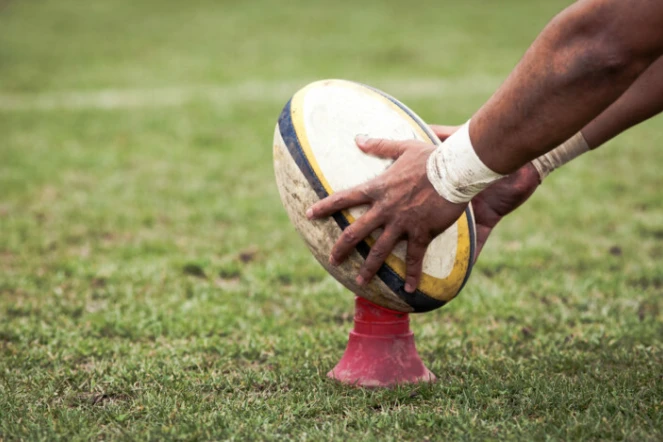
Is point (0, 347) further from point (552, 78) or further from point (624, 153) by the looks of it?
point (624, 153)

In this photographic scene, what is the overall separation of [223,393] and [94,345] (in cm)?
92

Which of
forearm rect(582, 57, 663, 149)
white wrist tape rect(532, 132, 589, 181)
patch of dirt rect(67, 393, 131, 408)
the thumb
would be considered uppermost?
forearm rect(582, 57, 663, 149)

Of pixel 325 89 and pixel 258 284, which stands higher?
pixel 325 89

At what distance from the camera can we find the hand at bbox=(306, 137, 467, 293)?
2475 millimetres

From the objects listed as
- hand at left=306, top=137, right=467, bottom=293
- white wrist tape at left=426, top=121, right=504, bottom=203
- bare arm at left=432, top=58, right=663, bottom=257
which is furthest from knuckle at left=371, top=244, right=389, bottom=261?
bare arm at left=432, top=58, right=663, bottom=257

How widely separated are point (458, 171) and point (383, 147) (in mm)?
361

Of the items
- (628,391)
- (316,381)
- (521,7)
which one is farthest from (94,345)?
(521,7)

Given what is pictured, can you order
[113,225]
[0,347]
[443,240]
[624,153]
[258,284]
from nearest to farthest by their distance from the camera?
[443,240]
[0,347]
[258,284]
[113,225]
[624,153]

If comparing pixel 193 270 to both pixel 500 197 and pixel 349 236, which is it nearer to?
pixel 500 197

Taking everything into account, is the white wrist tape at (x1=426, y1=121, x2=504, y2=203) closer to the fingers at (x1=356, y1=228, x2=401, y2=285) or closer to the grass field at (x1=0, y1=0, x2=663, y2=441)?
the fingers at (x1=356, y1=228, x2=401, y2=285)

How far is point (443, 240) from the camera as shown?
2746 millimetres

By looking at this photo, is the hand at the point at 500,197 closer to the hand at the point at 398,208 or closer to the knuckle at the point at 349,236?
the hand at the point at 398,208

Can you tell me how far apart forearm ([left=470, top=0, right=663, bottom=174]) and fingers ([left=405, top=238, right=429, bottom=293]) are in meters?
0.37

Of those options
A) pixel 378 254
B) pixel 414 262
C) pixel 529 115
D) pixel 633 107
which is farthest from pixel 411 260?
pixel 633 107
